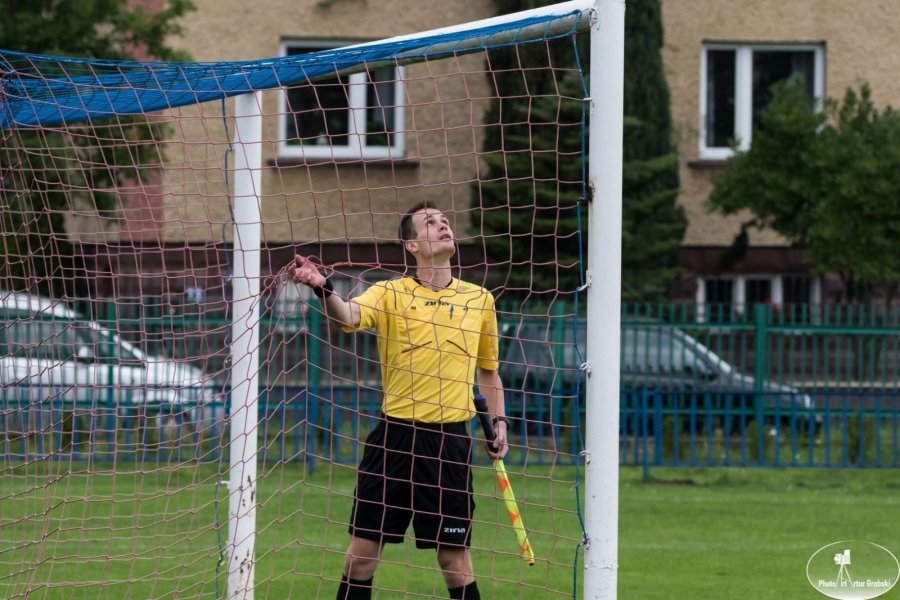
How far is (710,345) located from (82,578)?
22.9 feet

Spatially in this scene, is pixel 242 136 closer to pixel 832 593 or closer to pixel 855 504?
pixel 832 593

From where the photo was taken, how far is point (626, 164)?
53.9ft

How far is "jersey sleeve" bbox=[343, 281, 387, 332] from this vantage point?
554cm

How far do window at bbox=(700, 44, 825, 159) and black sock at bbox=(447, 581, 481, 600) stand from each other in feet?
44.2

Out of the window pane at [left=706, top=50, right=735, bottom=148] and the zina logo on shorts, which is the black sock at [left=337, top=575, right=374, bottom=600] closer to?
the zina logo on shorts

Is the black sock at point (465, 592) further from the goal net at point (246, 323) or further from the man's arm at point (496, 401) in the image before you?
the man's arm at point (496, 401)

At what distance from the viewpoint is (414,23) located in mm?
18047

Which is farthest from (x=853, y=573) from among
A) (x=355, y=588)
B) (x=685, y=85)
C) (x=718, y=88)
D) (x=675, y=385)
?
(x=718, y=88)

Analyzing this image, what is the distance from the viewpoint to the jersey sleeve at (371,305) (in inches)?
218

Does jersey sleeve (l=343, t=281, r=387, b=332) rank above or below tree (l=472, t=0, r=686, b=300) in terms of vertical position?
below

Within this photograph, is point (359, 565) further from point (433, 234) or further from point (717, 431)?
point (717, 431)

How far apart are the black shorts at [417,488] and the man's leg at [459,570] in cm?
5

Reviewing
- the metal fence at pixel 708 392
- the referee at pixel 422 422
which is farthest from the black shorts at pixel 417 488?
the metal fence at pixel 708 392

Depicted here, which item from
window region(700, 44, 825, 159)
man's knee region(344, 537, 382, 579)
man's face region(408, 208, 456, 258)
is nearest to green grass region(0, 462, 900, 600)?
man's knee region(344, 537, 382, 579)
